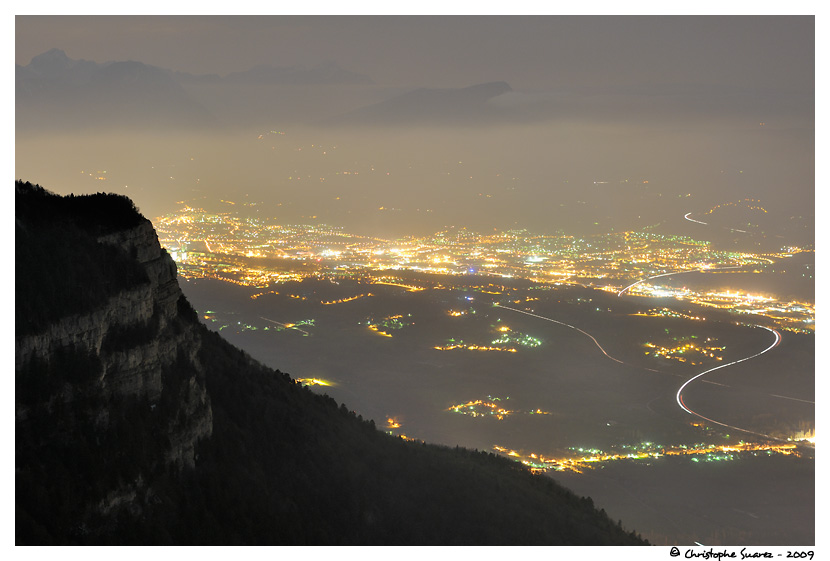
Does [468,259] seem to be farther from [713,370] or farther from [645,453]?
[645,453]

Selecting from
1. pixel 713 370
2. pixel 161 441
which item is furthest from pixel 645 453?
pixel 161 441

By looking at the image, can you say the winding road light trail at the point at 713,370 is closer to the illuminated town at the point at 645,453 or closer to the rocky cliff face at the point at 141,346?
the illuminated town at the point at 645,453

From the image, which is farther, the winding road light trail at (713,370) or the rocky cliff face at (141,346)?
the winding road light trail at (713,370)

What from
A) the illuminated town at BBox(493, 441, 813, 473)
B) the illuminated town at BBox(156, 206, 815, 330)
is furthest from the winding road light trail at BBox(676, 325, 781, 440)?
the illuminated town at BBox(156, 206, 815, 330)

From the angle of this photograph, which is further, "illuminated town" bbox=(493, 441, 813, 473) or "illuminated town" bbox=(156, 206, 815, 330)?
"illuminated town" bbox=(156, 206, 815, 330)

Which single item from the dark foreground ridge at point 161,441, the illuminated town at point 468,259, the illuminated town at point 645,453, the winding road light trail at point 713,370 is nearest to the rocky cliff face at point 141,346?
the dark foreground ridge at point 161,441

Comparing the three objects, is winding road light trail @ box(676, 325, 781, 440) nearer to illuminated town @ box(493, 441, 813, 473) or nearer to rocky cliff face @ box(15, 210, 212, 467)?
illuminated town @ box(493, 441, 813, 473)
